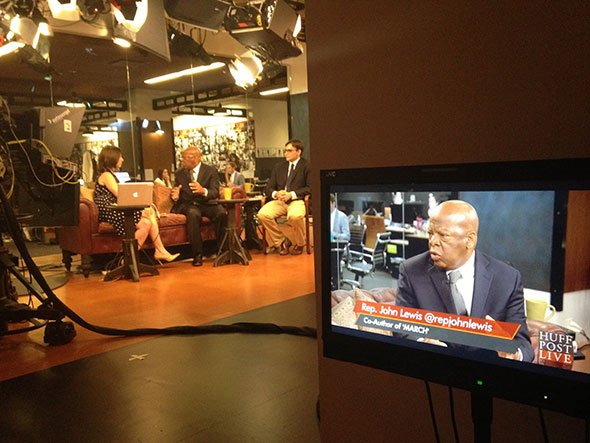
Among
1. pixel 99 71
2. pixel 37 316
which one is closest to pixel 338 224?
pixel 37 316

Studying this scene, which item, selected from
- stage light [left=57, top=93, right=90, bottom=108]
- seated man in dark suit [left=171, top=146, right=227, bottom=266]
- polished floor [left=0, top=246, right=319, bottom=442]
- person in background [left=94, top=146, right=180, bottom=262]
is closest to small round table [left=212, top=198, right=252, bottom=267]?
seated man in dark suit [left=171, top=146, right=227, bottom=266]

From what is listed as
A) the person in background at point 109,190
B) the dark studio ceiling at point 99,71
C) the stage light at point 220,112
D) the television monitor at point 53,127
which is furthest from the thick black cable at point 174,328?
the stage light at point 220,112

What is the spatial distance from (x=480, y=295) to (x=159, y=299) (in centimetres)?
342

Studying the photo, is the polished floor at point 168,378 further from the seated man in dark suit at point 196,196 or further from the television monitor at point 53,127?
the seated man in dark suit at point 196,196

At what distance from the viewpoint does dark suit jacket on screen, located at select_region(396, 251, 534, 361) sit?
988 mm

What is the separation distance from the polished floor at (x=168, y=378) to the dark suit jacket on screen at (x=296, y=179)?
7.91 feet

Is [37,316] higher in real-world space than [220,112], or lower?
lower

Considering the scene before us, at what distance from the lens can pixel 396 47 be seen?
1396 mm

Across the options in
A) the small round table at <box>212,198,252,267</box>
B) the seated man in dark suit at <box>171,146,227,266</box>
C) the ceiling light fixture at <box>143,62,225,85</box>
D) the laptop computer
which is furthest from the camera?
the ceiling light fixture at <box>143,62,225,85</box>

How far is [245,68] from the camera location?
6.83 meters

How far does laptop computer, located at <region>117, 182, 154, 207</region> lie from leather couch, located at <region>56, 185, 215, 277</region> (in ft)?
1.73

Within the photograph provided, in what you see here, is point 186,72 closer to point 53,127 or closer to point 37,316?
point 53,127

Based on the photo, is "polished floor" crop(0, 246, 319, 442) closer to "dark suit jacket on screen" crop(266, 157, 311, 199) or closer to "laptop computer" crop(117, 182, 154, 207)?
"laptop computer" crop(117, 182, 154, 207)

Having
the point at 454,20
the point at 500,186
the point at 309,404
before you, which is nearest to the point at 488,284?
the point at 500,186
